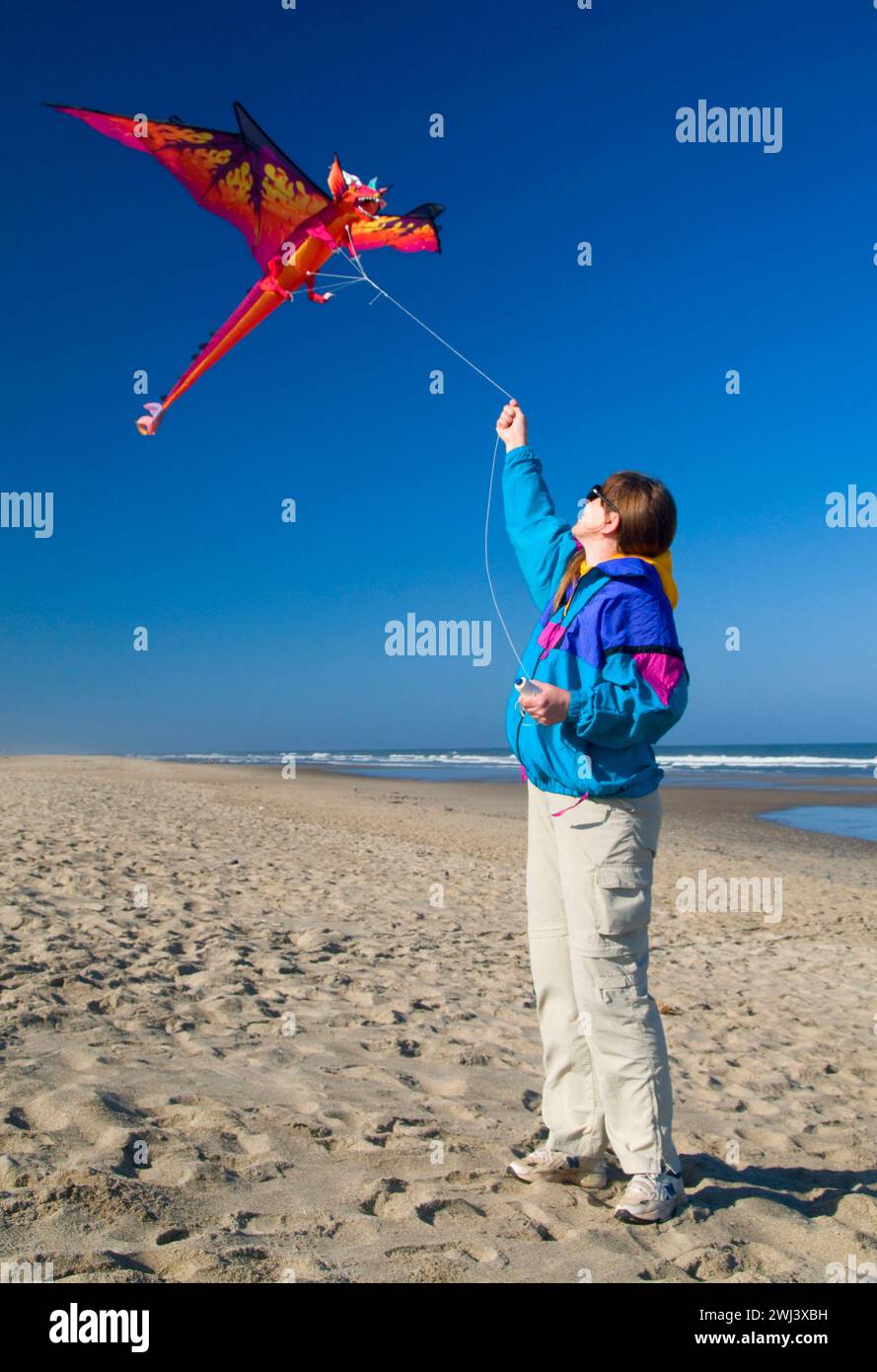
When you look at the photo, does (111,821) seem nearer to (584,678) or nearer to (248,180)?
(248,180)

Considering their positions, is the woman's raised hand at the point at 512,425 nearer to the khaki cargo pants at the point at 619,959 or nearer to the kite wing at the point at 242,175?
the khaki cargo pants at the point at 619,959

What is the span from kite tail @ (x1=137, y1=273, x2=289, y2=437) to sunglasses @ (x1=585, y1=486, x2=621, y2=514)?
8.69 ft

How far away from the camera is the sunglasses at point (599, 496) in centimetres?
284

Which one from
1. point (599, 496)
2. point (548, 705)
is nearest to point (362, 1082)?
point (548, 705)

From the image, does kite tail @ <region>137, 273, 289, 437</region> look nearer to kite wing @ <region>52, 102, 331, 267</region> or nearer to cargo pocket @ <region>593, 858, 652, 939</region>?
kite wing @ <region>52, 102, 331, 267</region>

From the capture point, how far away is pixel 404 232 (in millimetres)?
5219

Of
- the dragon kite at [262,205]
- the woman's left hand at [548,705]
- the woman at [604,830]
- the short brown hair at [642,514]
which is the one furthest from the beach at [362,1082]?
the dragon kite at [262,205]

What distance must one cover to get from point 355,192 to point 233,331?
94cm

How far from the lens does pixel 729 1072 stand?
Result: 177 inches

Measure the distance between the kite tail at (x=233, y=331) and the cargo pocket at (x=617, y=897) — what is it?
3.37 meters

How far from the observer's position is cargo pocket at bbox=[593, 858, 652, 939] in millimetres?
2605

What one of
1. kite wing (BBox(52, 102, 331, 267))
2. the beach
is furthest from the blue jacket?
kite wing (BBox(52, 102, 331, 267))

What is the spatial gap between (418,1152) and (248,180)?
4773mm
